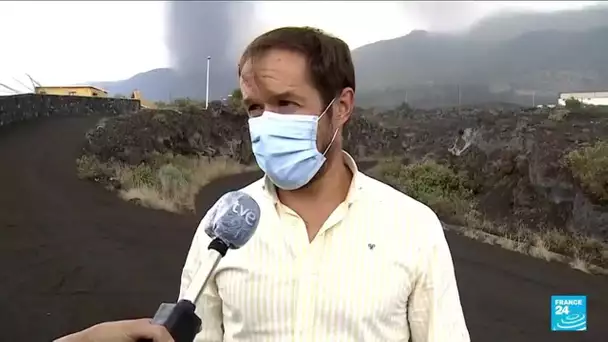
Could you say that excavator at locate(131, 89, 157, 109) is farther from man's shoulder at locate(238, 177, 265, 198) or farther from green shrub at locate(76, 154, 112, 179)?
man's shoulder at locate(238, 177, 265, 198)

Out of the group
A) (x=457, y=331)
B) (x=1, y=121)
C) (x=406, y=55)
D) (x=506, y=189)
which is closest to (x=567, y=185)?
(x=506, y=189)

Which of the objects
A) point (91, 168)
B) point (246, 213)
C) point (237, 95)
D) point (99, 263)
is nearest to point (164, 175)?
point (91, 168)

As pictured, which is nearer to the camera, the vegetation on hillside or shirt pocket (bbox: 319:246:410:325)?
shirt pocket (bbox: 319:246:410:325)

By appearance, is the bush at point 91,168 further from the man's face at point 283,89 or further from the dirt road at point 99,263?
the man's face at point 283,89

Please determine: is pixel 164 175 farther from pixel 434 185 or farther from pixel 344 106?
Answer: pixel 344 106

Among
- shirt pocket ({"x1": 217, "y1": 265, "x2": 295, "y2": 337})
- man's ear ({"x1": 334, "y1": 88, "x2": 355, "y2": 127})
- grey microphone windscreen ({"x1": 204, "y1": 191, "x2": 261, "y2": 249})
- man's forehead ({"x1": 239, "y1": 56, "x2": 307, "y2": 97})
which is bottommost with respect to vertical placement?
shirt pocket ({"x1": 217, "y1": 265, "x2": 295, "y2": 337})

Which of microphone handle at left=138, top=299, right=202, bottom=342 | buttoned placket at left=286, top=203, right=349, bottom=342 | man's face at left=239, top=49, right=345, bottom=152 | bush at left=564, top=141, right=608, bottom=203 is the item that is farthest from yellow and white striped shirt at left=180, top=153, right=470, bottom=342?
bush at left=564, top=141, right=608, bottom=203
